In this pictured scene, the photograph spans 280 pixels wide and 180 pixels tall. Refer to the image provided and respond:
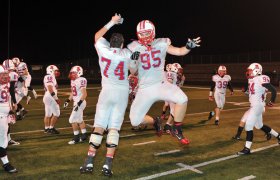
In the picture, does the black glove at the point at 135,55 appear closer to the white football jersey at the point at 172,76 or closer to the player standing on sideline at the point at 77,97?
the player standing on sideline at the point at 77,97

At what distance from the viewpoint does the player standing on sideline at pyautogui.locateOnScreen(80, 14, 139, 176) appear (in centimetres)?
577

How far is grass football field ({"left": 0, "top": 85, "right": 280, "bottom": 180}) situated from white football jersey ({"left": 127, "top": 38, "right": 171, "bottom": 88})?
6.15 feet

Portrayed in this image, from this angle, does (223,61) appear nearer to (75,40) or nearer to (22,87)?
(75,40)

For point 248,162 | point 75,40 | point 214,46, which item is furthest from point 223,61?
point 248,162

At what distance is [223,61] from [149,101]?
3965 centimetres

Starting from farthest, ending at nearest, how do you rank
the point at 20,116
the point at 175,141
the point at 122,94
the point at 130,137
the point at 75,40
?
the point at 75,40
the point at 20,116
the point at 130,137
the point at 175,141
the point at 122,94

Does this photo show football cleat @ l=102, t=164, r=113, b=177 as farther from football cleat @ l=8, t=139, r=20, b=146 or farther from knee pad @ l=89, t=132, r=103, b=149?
football cleat @ l=8, t=139, r=20, b=146

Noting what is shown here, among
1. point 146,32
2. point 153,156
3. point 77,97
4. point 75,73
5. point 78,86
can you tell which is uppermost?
point 146,32

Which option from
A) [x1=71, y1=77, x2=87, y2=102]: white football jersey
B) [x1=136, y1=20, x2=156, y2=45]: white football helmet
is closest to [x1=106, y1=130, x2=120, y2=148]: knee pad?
[x1=136, y1=20, x2=156, y2=45]: white football helmet

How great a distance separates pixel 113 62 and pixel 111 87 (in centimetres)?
48

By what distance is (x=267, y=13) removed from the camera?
51.2 meters

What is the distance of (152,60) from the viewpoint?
6133 millimetres

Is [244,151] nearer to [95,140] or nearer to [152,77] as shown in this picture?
[152,77]

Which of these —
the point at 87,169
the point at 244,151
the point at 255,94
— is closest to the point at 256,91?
the point at 255,94
